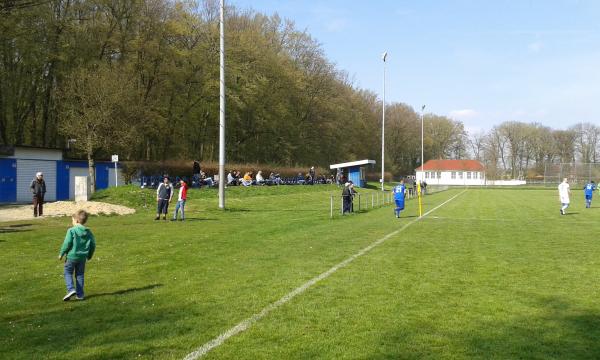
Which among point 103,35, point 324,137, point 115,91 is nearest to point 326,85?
point 324,137

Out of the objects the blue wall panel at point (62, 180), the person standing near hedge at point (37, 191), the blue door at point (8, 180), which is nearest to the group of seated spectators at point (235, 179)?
the blue wall panel at point (62, 180)

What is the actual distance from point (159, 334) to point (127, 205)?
20.9m

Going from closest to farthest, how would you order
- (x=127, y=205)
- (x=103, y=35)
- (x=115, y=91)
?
(x=127, y=205)
(x=115, y=91)
(x=103, y=35)

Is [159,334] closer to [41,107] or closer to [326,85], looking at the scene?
[41,107]

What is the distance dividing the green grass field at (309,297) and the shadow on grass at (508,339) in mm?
20

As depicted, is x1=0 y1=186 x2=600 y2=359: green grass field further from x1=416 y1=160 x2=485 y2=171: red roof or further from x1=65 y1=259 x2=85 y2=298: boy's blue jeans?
x1=416 y1=160 x2=485 y2=171: red roof

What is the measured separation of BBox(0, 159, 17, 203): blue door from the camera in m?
28.8

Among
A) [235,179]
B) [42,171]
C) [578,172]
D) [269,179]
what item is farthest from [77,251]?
[578,172]

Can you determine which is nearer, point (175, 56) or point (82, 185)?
point (82, 185)

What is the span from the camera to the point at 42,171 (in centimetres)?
3145

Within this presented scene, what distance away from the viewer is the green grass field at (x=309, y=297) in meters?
5.54

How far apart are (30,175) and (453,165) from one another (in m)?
100

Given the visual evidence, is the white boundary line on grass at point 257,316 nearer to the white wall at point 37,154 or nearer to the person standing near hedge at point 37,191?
the person standing near hedge at point 37,191

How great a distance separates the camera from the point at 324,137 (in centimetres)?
6575
